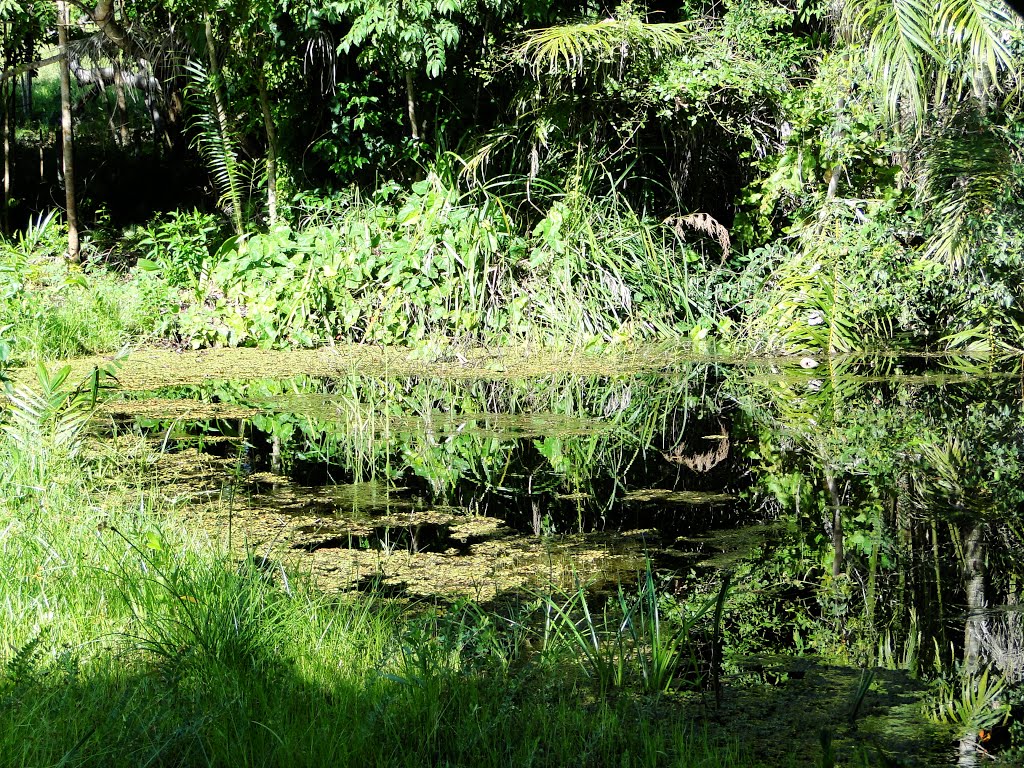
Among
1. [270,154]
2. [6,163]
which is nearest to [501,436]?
[270,154]

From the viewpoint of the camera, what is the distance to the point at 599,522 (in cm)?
485

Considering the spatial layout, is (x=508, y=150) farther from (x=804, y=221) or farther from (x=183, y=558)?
(x=183, y=558)

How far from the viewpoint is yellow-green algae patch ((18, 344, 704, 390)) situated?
27.1 ft

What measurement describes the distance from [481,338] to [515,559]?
5417 millimetres

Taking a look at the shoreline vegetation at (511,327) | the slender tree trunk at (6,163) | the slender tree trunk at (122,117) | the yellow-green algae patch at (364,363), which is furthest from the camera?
the slender tree trunk at (122,117)

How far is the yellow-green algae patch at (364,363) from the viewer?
325 inches

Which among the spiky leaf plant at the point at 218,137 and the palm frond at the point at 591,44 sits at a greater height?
the palm frond at the point at 591,44

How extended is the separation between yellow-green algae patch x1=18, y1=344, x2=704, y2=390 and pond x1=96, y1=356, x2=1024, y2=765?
0.20 meters

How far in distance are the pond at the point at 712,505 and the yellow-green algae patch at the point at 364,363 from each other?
201mm

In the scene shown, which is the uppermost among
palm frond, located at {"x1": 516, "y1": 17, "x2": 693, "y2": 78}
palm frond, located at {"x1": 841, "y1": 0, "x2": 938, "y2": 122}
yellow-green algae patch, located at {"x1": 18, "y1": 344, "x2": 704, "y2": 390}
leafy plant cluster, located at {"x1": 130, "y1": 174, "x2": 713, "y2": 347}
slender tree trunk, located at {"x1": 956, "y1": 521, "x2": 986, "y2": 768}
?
palm frond, located at {"x1": 516, "y1": 17, "x2": 693, "y2": 78}

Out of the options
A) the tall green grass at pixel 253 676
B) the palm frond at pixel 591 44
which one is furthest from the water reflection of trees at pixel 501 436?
the palm frond at pixel 591 44

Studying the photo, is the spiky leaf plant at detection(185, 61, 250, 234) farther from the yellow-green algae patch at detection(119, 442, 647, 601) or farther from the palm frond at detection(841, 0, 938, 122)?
the palm frond at detection(841, 0, 938, 122)

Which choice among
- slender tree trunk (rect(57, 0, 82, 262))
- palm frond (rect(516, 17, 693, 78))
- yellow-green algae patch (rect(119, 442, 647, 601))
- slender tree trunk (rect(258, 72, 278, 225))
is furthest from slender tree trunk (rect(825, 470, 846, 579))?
slender tree trunk (rect(57, 0, 82, 262))

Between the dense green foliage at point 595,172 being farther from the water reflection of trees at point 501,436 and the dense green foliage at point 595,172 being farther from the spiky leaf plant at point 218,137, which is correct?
the water reflection of trees at point 501,436
